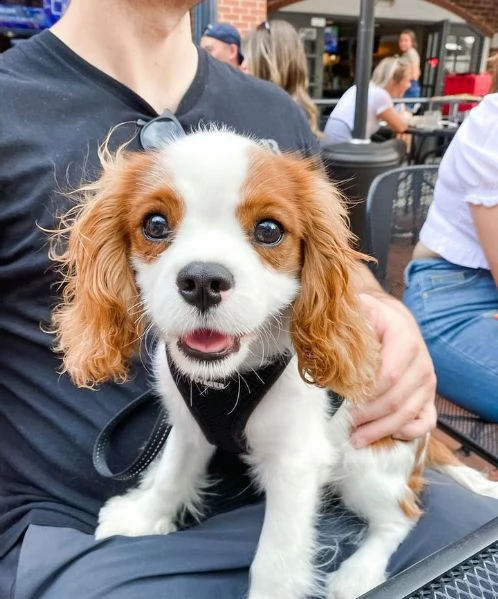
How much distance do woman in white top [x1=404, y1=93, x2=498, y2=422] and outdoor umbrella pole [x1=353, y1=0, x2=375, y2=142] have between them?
7.20 ft

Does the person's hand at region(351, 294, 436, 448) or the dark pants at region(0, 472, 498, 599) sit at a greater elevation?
the person's hand at region(351, 294, 436, 448)

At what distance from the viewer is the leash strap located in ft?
4.33

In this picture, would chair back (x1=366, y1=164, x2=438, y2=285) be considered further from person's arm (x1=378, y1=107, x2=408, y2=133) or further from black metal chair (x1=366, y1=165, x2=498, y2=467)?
person's arm (x1=378, y1=107, x2=408, y2=133)

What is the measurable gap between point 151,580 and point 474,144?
1.61 metres

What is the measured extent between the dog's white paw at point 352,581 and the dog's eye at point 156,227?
0.88 meters

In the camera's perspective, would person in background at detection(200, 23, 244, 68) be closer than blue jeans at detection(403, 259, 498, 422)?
No

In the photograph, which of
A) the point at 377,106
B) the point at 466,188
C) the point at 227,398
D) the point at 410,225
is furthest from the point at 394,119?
the point at 227,398

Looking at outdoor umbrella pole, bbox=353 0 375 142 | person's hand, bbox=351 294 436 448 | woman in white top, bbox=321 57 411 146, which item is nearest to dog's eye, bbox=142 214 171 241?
person's hand, bbox=351 294 436 448

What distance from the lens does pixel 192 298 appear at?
0.95m

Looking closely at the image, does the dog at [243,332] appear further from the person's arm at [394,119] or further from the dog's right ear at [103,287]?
the person's arm at [394,119]

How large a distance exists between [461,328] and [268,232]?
3.82 feet

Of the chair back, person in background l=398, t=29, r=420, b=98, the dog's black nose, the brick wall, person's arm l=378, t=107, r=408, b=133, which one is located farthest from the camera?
person in background l=398, t=29, r=420, b=98

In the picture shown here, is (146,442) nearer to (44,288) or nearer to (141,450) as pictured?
(141,450)

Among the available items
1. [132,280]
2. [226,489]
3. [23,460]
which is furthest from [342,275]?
[23,460]
